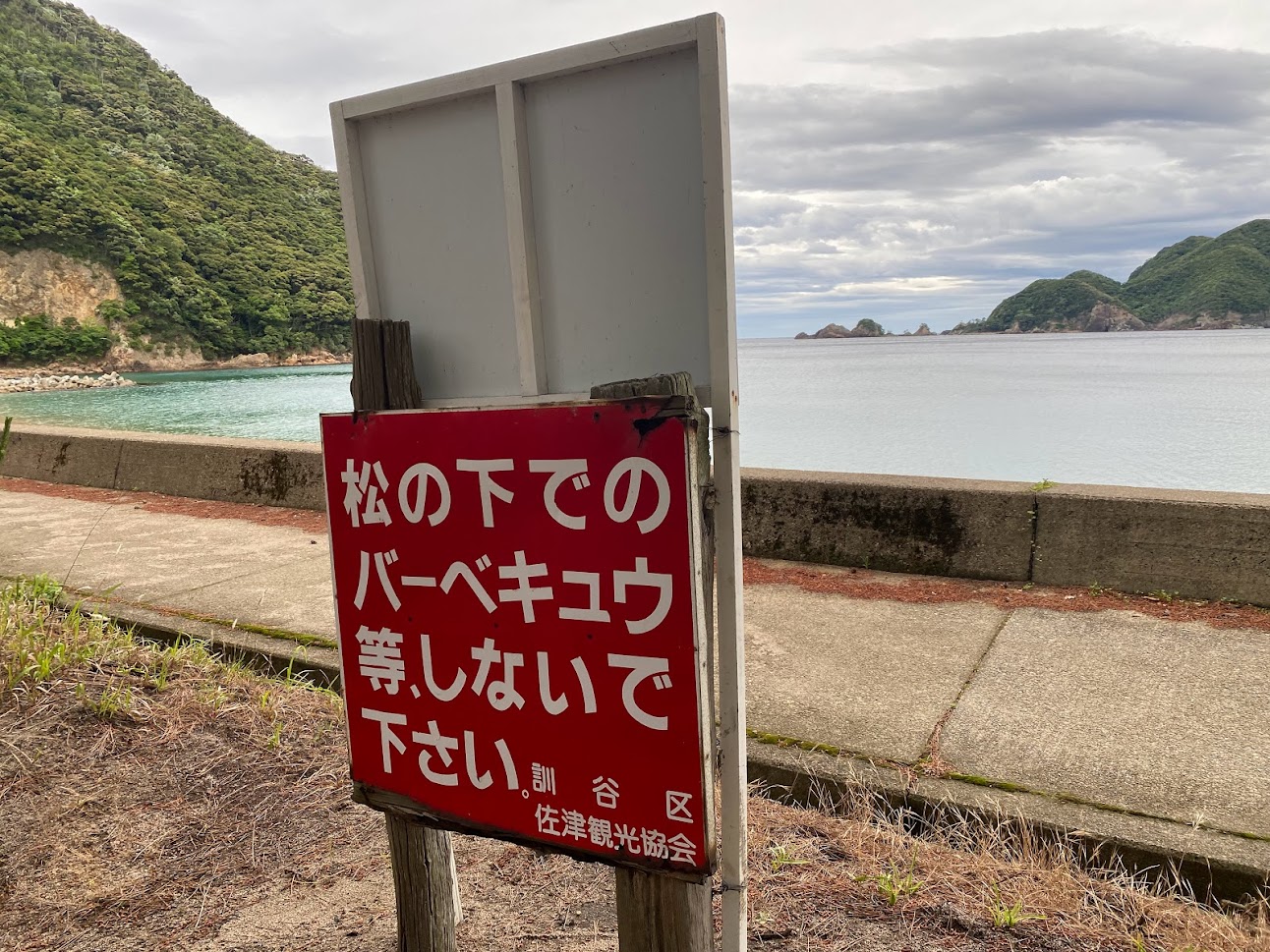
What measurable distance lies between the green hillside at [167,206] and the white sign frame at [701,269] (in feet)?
176

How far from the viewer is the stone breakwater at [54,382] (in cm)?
4906

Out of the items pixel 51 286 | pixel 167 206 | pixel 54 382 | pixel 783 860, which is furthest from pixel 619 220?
pixel 167 206

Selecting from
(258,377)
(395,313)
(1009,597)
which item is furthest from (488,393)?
(258,377)

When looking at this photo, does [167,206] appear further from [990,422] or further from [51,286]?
[990,422]

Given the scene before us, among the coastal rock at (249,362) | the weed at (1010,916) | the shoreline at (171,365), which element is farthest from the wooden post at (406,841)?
the coastal rock at (249,362)

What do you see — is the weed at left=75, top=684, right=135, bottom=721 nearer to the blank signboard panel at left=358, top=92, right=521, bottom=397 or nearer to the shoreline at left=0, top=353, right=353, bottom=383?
the blank signboard panel at left=358, top=92, right=521, bottom=397

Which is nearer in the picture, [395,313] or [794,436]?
[395,313]

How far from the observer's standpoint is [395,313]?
1.86 meters

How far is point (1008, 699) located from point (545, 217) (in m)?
2.56

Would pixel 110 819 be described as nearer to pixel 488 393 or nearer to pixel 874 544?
pixel 488 393

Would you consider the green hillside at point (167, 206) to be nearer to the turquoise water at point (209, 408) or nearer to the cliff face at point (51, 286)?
the cliff face at point (51, 286)

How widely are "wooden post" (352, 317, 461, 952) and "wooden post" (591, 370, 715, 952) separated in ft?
1.62

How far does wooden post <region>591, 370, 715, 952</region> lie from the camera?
140 cm

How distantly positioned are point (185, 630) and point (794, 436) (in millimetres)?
13222
